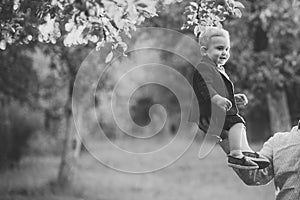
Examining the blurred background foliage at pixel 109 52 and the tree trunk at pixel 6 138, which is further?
the tree trunk at pixel 6 138

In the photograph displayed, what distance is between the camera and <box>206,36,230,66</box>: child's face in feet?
12.3

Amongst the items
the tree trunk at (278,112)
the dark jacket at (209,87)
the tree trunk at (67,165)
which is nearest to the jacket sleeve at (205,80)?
the dark jacket at (209,87)

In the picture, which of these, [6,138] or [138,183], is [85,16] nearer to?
[138,183]

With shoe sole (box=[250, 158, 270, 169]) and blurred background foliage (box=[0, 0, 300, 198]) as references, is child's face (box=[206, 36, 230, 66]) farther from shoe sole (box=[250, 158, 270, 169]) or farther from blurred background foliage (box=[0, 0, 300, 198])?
shoe sole (box=[250, 158, 270, 169])

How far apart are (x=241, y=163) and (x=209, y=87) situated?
1.66ft

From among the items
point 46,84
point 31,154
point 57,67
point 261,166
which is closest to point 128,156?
point 31,154

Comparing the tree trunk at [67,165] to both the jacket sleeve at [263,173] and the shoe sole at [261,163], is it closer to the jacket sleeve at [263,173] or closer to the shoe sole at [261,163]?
the jacket sleeve at [263,173]

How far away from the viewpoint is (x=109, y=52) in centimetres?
1152

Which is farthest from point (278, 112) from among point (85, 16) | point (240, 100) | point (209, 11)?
point (85, 16)

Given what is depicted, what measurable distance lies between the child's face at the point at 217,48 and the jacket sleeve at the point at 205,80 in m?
0.12

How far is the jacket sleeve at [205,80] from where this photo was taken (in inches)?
140

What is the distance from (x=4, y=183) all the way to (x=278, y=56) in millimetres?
8272

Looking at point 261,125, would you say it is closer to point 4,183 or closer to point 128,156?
point 128,156

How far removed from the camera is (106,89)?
52.1 ft
